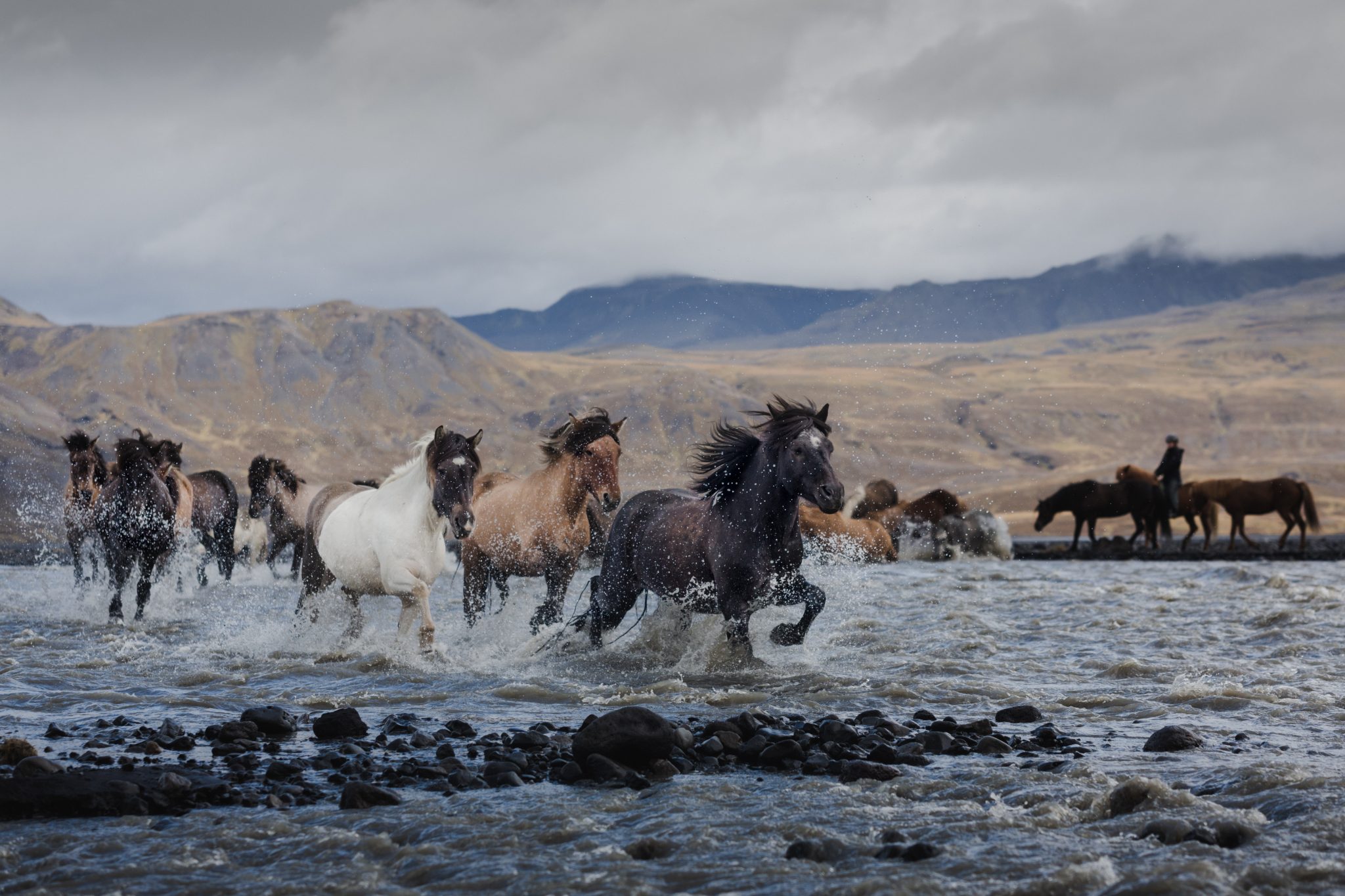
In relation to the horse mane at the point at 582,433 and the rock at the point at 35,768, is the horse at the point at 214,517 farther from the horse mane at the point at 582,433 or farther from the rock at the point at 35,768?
the rock at the point at 35,768

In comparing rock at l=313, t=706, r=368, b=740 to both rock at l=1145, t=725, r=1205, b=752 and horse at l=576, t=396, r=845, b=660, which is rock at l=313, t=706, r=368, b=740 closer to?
horse at l=576, t=396, r=845, b=660

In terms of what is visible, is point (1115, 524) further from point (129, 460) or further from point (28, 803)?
point (28, 803)

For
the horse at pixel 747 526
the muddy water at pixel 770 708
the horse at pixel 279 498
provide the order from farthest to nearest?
the horse at pixel 279 498 → the horse at pixel 747 526 → the muddy water at pixel 770 708

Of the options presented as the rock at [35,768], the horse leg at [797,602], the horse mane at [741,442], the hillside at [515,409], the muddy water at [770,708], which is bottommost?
the muddy water at [770,708]

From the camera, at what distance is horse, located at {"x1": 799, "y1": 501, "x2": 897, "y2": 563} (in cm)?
2370

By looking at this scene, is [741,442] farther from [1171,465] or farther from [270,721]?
[1171,465]

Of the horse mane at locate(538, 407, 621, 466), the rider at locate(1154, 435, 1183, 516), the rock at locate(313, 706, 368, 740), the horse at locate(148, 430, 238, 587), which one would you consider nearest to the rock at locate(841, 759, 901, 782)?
the rock at locate(313, 706, 368, 740)

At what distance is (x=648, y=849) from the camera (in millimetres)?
5371

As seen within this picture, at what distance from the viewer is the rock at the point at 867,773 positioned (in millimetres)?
6543

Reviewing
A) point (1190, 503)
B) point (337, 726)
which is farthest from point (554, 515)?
point (1190, 503)

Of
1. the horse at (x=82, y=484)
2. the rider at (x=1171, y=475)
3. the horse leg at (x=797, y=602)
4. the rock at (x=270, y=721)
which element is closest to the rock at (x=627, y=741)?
the rock at (x=270, y=721)

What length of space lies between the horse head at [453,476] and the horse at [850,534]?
10062 mm

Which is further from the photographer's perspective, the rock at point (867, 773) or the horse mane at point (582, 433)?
the horse mane at point (582, 433)

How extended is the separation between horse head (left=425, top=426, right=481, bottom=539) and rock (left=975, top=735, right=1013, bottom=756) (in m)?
4.93
